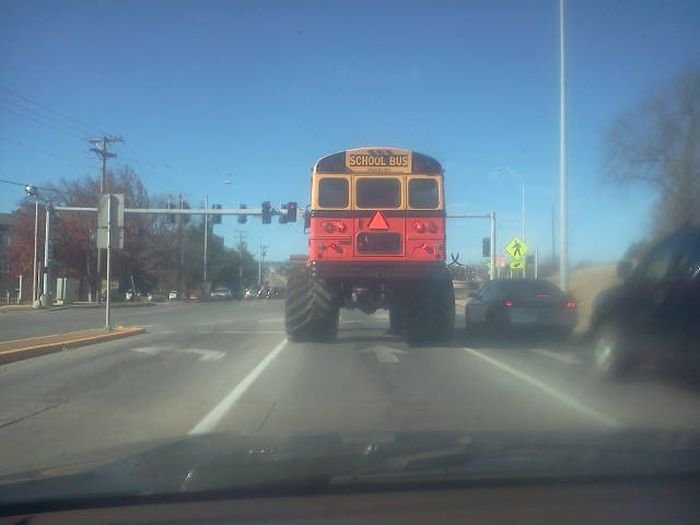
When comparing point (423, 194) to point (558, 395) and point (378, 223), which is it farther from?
point (558, 395)

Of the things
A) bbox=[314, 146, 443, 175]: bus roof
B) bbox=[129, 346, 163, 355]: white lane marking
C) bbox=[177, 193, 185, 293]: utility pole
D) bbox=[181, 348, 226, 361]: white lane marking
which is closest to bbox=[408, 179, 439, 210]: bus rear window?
bbox=[314, 146, 443, 175]: bus roof

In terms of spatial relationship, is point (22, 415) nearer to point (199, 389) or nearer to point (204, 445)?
point (199, 389)

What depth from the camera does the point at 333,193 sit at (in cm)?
1586

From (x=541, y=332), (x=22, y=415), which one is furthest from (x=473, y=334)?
(x=22, y=415)

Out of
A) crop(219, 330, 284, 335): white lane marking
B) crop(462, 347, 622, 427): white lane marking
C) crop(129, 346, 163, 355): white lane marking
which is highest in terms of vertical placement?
crop(462, 347, 622, 427): white lane marking

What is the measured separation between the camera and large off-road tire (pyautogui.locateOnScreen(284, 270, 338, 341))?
53.9ft

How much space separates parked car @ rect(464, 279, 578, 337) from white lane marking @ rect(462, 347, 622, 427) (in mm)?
3052

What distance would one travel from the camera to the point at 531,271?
33938 millimetres

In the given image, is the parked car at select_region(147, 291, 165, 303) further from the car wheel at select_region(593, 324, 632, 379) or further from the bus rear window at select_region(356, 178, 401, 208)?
the car wheel at select_region(593, 324, 632, 379)

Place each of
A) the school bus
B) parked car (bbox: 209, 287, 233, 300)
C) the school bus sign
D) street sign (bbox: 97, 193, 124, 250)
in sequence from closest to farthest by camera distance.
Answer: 1. the school bus
2. the school bus sign
3. street sign (bbox: 97, 193, 124, 250)
4. parked car (bbox: 209, 287, 233, 300)

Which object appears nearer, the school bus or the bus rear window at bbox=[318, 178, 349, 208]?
the school bus

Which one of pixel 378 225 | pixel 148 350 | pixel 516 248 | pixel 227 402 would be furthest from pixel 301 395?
pixel 516 248

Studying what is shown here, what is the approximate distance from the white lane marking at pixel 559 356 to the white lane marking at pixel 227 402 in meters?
5.27

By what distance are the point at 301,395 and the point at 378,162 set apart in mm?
7596
